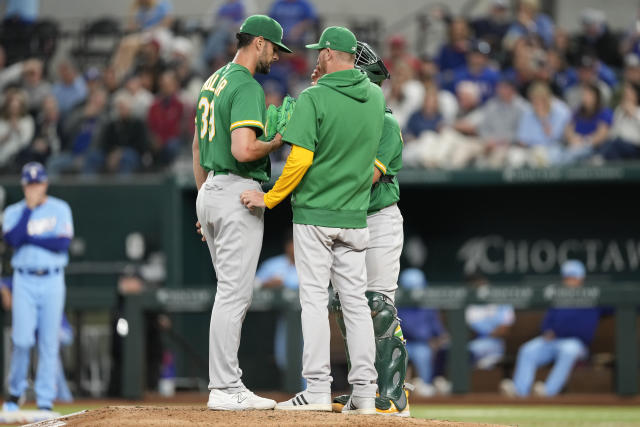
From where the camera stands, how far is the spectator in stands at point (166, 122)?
1298cm

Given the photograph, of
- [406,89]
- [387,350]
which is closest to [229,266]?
[387,350]

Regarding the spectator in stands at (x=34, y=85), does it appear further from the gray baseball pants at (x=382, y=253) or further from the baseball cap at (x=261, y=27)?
the gray baseball pants at (x=382, y=253)

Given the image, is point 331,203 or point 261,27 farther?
point 261,27

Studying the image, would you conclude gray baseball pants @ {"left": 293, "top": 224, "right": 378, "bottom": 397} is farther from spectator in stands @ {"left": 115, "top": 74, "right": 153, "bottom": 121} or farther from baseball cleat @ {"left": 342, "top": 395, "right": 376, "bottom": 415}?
spectator in stands @ {"left": 115, "top": 74, "right": 153, "bottom": 121}

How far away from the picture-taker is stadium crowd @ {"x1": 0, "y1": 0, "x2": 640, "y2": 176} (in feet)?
39.4

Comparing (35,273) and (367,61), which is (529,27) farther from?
(367,61)

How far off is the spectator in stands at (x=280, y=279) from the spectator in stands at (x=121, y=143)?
2.22m

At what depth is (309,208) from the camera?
5336 mm

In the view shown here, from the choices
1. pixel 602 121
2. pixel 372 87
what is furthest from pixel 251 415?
pixel 602 121

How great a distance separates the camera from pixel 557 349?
441 inches

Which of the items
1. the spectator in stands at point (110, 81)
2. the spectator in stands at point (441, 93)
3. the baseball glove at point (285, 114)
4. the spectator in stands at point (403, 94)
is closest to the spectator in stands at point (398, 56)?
the spectator in stands at point (441, 93)

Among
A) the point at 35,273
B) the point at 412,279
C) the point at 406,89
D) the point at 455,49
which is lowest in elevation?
the point at 412,279

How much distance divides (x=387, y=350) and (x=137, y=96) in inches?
353

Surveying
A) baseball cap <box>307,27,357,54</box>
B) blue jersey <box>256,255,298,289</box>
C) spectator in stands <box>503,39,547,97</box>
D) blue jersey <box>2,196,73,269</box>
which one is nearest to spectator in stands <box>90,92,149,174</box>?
blue jersey <box>256,255,298,289</box>
